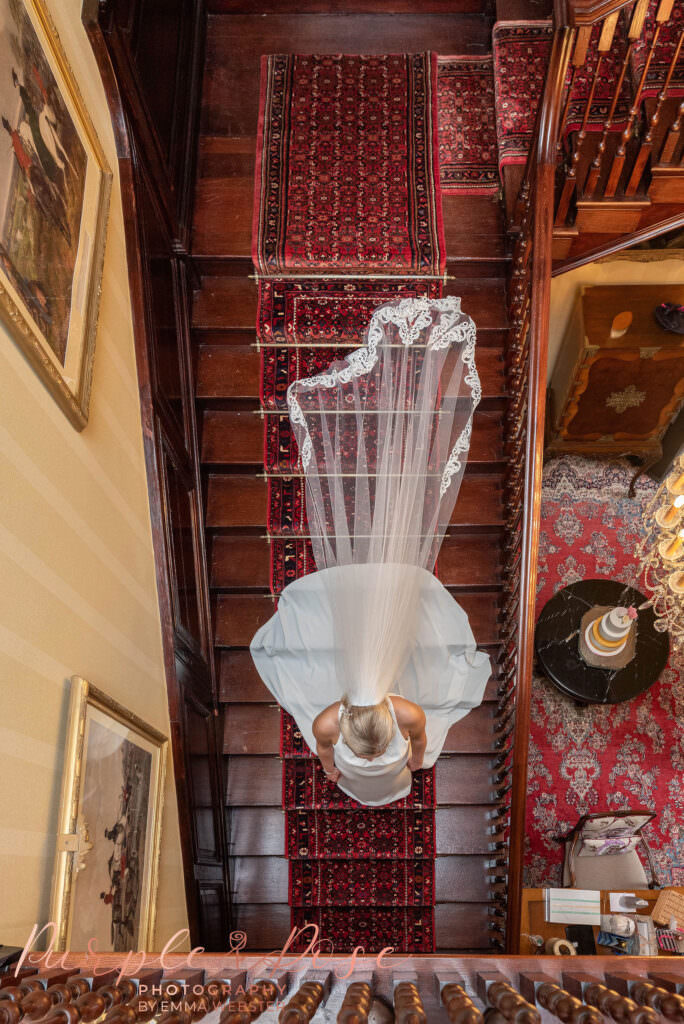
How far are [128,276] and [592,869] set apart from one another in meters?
4.26

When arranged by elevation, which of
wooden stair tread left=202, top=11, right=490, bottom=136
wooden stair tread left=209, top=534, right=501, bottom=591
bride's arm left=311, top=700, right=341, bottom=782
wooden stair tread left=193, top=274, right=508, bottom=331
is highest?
wooden stair tread left=202, top=11, right=490, bottom=136

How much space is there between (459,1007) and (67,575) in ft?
5.60

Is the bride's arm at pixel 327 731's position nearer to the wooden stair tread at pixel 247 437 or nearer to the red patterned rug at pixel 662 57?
the wooden stair tread at pixel 247 437

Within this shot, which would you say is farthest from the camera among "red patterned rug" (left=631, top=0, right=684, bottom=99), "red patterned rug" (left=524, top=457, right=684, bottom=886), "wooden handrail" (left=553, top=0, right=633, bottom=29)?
"red patterned rug" (left=524, top=457, right=684, bottom=886)

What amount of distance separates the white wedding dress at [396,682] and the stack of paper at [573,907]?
101cm

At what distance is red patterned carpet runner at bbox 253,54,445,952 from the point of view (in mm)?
3930

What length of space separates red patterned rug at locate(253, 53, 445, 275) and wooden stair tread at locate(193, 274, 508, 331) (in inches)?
8.5

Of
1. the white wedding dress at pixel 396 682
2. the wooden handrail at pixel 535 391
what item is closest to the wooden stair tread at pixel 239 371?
the wooden handrail at pixel 535 391

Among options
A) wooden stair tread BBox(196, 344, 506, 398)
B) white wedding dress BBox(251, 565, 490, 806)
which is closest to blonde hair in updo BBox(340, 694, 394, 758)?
white wedding dress BBox(251, 565, 490, 806)

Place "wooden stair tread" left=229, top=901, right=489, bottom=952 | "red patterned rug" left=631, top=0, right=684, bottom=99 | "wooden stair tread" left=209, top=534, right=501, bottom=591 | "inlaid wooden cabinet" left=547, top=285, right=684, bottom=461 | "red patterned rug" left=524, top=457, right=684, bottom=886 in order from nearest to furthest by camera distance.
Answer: "red patterned rug" left=631, top=0, right=684, bottom=99 < "wooden stair tread" left=209, top=534, right=501, bottom=591 < "wooden stair tread" left=229, top=901, right=489, bottom=952 < "red patterned rug" left=524, top=457, right=684, bottom=886 < "inlaid wooden cabinet" left=547, top=285, right=684, bottom=461

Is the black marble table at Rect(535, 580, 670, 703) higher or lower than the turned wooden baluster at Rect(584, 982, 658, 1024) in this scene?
higher

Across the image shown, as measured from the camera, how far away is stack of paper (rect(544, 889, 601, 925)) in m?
3.93

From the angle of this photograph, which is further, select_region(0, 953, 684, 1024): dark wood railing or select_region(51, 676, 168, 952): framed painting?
select_region(51, 676, 168, 952): framed painting

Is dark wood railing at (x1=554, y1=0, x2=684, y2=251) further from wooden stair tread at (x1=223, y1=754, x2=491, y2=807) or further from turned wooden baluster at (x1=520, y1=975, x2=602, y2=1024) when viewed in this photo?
turned wooden baluster at (x1=520, y1=975, x2=602, y2=1024)
